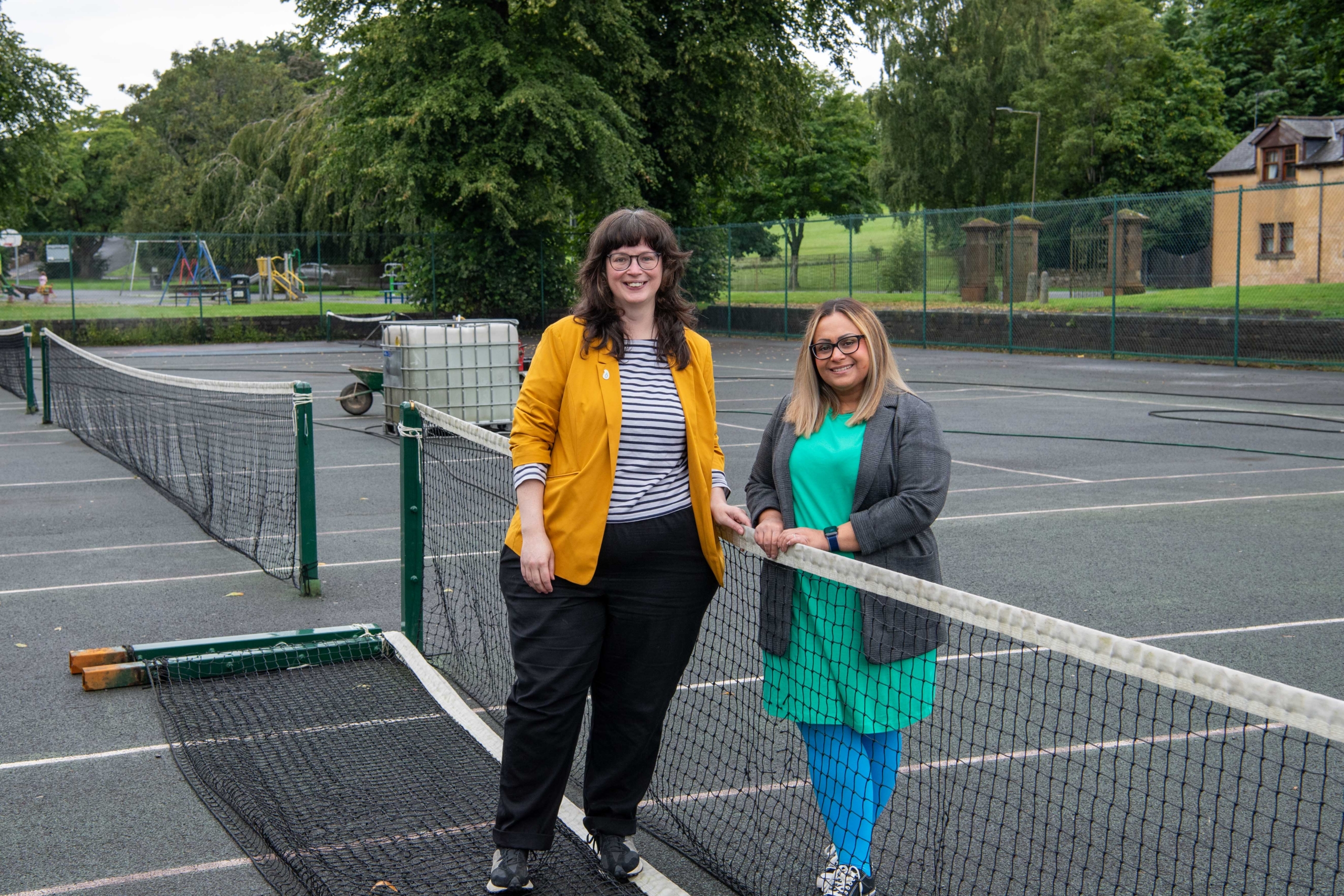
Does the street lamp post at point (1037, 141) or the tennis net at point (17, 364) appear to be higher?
the street lamp post at point (1037, 141)

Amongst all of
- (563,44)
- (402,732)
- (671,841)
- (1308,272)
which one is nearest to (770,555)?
(671,841)

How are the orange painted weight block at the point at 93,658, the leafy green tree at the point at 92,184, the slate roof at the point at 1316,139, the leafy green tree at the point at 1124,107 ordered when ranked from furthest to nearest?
the leafy green tree at the point at 92,184
the leafy green tree at the point at 1124,107
the slate roof at the point at 1316,139
the orange painted weight block at the point at 93,658

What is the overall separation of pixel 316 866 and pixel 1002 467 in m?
9.29

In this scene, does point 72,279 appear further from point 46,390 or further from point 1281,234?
point 1281,234

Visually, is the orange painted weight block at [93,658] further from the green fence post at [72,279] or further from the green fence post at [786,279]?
the green fence post at [72,279]

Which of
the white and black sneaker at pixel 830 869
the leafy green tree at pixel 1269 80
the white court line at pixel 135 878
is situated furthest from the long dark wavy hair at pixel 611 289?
the leafy green tree at pixel 1269 80

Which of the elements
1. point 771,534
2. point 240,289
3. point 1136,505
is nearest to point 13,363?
point 240,289

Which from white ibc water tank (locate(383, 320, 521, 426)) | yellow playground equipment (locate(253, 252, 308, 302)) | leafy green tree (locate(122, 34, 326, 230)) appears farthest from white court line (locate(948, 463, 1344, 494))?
leafy green tree (locate(122, 34, 326, 230))

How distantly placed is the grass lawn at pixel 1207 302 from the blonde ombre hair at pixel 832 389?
2181 cm

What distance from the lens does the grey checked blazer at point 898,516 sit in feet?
10.6

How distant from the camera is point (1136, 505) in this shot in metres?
9.88

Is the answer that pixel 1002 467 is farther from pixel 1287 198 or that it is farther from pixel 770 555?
pixel 1287 198

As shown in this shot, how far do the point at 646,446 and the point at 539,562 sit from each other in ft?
1.38

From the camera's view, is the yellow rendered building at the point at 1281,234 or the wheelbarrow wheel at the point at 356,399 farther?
the yellow rendered building at the point at 1281,234
